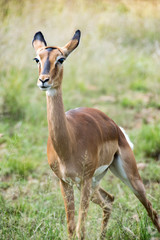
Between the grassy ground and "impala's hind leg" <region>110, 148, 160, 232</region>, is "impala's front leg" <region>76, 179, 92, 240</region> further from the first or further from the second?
"impala's hind leg" <region>110, 148, 160, 232</region>

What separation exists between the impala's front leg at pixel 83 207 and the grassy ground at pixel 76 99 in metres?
0.07

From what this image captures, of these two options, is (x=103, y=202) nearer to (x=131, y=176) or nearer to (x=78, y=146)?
(x=131, y=176)

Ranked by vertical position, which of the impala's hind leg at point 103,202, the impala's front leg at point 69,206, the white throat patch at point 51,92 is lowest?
the impala's hind leg at point 103,202

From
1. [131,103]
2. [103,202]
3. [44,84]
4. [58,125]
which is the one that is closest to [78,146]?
[58,125]

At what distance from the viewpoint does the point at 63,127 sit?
3039mm

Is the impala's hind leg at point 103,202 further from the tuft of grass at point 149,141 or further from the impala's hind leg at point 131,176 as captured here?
the tuft of grass at point 149,141

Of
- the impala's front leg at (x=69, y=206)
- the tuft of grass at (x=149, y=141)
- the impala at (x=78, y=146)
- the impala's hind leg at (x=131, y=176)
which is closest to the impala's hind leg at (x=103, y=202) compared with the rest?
the impala at (x=78, y=146)

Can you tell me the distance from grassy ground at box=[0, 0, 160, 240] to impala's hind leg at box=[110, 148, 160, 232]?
0.10 meters

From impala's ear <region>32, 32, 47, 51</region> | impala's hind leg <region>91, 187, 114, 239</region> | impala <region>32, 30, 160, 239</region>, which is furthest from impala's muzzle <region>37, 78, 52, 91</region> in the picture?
impala's hind leg <region>91, 187, 114, 239</region>

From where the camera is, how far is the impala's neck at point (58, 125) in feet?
9.87

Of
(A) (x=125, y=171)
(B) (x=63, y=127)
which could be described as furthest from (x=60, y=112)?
(A) (x=125, y=171)

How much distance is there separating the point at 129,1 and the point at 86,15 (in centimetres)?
399

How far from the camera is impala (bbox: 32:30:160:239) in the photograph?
298 centimetres

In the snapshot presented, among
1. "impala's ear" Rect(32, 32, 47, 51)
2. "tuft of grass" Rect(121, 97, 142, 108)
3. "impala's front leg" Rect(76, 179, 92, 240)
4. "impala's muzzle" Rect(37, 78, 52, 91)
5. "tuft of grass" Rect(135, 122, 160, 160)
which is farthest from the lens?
"tuft of grass" Rect(121, 97, 142, 108)
